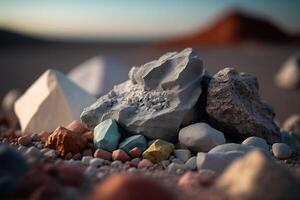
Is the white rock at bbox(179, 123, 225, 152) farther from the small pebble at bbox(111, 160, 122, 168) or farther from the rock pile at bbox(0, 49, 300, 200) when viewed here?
the small pebble at bbox(111, 160, 122, 168)

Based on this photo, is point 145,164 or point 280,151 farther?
point 280,151

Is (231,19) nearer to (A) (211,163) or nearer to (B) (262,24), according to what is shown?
(B) (262,24)

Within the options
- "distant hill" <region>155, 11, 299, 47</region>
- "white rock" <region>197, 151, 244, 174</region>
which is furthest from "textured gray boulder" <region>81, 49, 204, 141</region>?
"distant hill" <region>155, 11, 299, 47</region>

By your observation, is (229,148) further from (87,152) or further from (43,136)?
(43,136)

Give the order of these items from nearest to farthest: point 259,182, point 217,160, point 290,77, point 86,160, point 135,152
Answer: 1. point 259,182
2. point 217,160
3. point 86,160
4. point 135,152
5. point 290,77

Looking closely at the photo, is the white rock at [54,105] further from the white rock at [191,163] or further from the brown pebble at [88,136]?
the white rock at [191,163]

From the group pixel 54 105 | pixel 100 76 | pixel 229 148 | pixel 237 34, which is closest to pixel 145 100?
pixel 229 148

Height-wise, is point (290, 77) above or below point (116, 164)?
below
